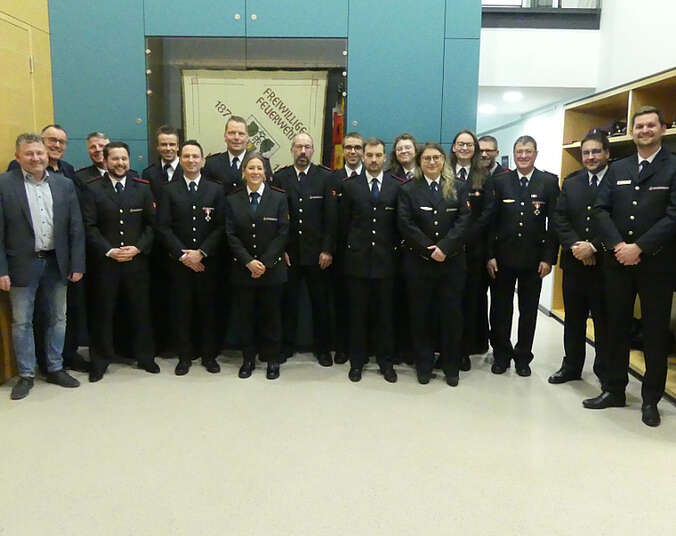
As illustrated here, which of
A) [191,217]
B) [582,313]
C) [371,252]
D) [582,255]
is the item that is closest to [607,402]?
[582,313]

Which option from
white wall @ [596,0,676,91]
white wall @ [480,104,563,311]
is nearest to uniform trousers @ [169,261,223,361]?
white wall @ [480,104,563,311]

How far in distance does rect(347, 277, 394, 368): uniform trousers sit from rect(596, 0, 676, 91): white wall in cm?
314

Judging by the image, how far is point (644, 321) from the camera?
3480 mm

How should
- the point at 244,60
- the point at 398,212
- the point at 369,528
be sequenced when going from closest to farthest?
1. the point at 369,528
2. the point at 398,212
3. the point at 244,60

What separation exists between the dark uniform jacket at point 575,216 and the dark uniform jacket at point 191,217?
7.74 ft

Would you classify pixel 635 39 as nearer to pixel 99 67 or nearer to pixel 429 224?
pixel 429 224

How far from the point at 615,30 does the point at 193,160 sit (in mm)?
4305

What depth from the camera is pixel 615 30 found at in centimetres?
564

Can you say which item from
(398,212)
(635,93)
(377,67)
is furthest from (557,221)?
(377,67)

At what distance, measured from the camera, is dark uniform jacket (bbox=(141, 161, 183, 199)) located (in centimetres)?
428

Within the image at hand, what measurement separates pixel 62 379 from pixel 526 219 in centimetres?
341

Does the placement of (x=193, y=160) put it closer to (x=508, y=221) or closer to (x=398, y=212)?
Result: (x=398, y=212)

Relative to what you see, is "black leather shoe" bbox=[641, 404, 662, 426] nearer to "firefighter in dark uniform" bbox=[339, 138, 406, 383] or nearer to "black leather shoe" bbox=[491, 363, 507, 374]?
"black leather shoe" bbox=[491, 363, 507, 374]

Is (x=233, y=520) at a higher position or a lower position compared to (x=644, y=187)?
lower
